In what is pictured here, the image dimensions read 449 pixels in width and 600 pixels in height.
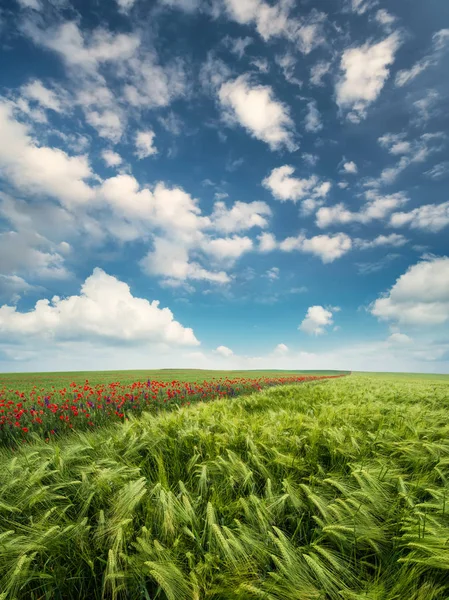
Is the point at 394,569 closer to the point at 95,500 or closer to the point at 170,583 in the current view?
the point at 170,583

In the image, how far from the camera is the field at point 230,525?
180 cm

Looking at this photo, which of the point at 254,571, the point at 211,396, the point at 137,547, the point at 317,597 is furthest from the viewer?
the point at 211,396

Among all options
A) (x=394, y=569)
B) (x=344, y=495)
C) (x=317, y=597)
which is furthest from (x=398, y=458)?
(x=317, y=597)

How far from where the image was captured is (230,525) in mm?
2324

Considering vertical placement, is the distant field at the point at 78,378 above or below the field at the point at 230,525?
above

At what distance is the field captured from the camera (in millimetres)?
1799

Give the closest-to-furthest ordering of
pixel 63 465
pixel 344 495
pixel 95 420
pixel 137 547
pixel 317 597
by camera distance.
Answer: pixel 317 597 → pixel 137 547 → pixel 344 495 → pixel 63 465 → pixel 95 420

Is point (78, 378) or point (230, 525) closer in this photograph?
point (230, 525)

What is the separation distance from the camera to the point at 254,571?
6.14ft

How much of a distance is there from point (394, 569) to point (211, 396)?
12.2 m

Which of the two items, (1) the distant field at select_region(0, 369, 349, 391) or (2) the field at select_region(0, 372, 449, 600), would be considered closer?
(2) the field at select_region(0, 372, 449, 600)

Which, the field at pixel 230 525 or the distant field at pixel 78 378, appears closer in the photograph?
the field at pixel 230 525

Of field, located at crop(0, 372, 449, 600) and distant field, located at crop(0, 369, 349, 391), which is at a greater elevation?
distant field, located at crop(0, 369, 349, 391)

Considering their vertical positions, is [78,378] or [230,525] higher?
[78,378]
